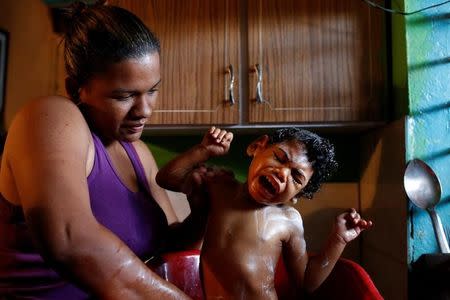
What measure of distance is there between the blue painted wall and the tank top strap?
0.76m

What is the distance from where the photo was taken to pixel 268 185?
0.82m

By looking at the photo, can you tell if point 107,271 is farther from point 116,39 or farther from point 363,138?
point 363,138

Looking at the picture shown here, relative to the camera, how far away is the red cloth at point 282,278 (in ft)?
2.70

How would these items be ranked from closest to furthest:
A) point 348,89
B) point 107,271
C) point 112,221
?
point 107,271 < point 112,221 < point 348,89

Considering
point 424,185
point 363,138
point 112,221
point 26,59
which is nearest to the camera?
point 112,221

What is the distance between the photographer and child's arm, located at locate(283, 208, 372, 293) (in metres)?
0.86

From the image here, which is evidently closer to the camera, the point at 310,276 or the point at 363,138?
the point at 310,276

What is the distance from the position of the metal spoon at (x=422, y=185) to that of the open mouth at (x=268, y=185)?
1.96 ft

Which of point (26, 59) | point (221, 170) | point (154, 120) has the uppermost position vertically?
point (26, 59)

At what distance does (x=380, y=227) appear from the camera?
1514 millimetres

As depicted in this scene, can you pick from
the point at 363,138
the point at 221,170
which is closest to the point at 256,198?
the point at 221,170

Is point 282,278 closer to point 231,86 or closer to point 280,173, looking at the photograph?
point 280,173

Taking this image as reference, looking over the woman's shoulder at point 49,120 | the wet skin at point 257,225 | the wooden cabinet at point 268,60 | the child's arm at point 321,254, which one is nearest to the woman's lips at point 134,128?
the woman's shoulder at point 49,120

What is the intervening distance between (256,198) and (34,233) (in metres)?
0.40
